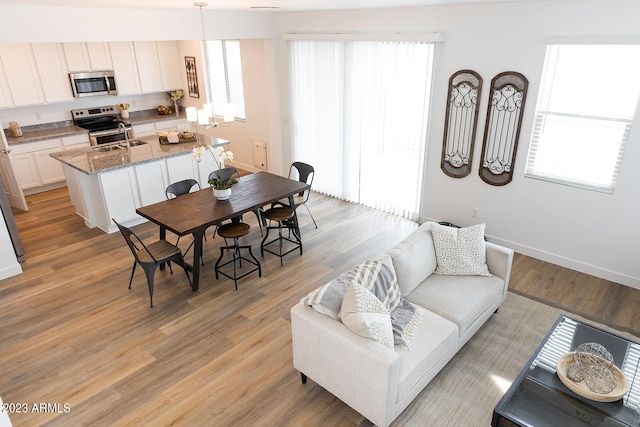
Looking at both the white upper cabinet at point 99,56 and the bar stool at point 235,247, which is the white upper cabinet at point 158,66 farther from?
the bar stool at point 235,247

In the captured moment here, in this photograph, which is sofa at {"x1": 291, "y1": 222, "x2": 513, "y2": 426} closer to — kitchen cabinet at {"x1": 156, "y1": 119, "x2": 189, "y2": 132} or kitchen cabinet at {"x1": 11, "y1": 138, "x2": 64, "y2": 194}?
kitchen cabinet at {"x1": 11, "y1": 138, "x2": 64, "y2": 194}

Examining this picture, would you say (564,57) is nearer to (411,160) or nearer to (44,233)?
(411,160)

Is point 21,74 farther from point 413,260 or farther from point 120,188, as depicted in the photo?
point 413,260

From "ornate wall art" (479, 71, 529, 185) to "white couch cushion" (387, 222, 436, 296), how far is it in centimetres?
167

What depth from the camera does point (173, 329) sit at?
13.2 ft

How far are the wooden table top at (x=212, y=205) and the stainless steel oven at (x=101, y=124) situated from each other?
364 cm

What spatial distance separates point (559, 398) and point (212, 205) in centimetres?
365

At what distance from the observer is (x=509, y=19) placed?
14.9 feet

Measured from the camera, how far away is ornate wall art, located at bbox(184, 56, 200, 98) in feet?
28.2

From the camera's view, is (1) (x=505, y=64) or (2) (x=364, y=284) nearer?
(2) (x=364, y=284)

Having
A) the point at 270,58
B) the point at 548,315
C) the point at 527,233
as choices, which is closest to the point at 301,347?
the point at 548,315

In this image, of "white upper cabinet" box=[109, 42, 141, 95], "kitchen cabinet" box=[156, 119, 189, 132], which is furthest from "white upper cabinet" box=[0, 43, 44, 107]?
"kitchen cabinet" box=[156, 119, 189, 132]

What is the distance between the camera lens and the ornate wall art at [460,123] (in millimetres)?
5031

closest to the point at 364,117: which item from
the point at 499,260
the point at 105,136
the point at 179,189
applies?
the point at 179,189
